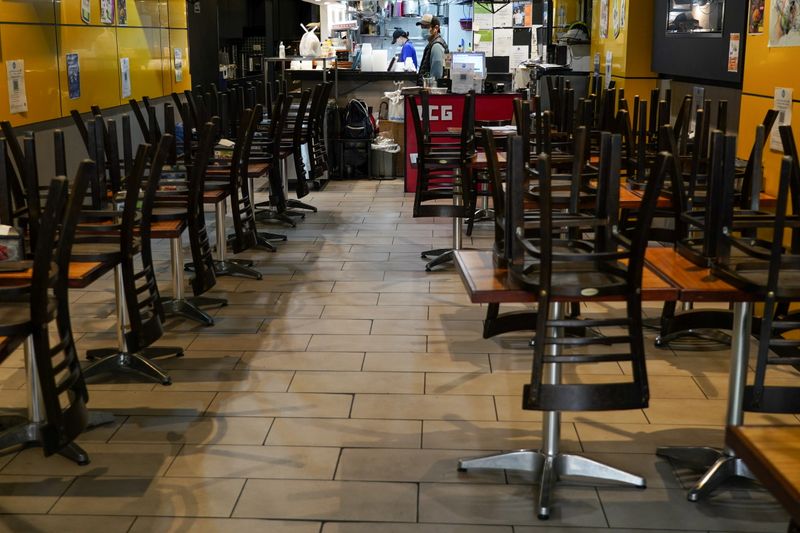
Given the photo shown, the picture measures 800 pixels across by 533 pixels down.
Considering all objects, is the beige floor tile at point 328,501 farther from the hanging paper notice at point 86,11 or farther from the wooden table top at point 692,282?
the hanging paper notice at point 86,11

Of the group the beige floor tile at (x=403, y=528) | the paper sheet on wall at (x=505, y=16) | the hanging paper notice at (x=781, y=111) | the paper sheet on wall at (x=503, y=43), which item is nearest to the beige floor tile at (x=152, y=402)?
the beige floor tile at (x=403, y=528)

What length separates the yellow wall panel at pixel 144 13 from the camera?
8625 millimetres

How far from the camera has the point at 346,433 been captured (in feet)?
12.3

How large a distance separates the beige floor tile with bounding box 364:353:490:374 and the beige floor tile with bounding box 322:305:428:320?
27.1 inches

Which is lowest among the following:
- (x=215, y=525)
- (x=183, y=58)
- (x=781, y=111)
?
(x=215, y=525)

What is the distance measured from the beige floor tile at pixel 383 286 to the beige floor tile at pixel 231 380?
159 centimetres

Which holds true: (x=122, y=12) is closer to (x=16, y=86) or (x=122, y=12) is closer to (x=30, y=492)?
(x=16, y=86)

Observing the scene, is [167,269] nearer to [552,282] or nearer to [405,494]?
[405,494]

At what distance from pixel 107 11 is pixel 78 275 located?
16.8ft

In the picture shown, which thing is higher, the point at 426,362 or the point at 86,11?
the point at 86,11

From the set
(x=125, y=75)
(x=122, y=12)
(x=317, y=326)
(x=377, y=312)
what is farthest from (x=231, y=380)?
(x=122, y=12)

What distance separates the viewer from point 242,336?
5047mm

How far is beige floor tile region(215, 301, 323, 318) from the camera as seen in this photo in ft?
17.9

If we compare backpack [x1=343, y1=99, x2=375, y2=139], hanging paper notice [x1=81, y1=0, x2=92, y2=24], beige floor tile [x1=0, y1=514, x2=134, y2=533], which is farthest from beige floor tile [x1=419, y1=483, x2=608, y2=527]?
backpack [x1=343, y1=99, x2=375, y2=139]
